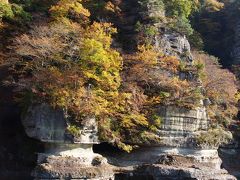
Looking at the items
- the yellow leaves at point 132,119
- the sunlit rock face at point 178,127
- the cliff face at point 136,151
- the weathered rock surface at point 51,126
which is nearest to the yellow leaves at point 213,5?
the cliff face at point 136,151

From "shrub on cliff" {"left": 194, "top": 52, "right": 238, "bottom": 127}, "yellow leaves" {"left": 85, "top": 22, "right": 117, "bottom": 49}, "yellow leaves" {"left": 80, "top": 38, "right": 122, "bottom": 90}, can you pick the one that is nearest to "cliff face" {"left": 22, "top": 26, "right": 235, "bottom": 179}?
"yellow leaves" {"left": 80, "top": 38, "right": 122, "bottom": 90}

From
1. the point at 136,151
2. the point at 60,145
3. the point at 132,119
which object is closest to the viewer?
the point at 60,145

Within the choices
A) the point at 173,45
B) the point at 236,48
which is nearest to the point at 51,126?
the point at 173,45

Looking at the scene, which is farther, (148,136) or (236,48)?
(236,48)

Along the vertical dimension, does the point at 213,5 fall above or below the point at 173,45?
above

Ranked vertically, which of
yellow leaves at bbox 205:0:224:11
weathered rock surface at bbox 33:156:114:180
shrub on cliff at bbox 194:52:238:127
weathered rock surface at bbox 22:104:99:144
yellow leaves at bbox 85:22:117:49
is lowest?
weathered rock surface at bbox 33:156:114:180

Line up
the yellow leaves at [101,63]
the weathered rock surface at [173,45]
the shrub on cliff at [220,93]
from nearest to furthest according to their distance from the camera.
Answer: the yellow leaves at [101,63] → the weathered rock surface at [173,45] → the shrub on cliff at [220,93]

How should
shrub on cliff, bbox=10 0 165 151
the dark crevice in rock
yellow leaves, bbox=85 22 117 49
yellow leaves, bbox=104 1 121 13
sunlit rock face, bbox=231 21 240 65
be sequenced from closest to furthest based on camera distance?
shrub on cliff, bbox=10 0 165 151 < yellow leaves, bbox=85 22 117 49 < the dark crevice in rock < yellow leaves, bbox=104 1 121 13 < sunlit rock face, bbox=231 21 240 65

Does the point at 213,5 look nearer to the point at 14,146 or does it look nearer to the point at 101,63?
the point at 101,63

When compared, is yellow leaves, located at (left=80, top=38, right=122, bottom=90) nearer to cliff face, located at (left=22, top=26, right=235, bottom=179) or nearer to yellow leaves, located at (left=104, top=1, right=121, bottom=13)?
cliff face, located at (left=22, top=26, right=235, bottom=179)

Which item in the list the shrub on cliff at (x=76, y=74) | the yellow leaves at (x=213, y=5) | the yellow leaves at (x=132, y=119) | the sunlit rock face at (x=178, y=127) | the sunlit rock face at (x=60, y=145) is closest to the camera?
the sunlit rock face at (x=60, y=145)

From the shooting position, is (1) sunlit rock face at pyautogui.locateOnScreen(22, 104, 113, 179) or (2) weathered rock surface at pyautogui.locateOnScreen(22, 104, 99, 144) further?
(2) weathered rock surface at pyautogui.locateOnScreen(22, 104, 99, 144)

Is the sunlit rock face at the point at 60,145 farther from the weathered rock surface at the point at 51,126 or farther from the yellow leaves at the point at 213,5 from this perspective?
the yellow leaves at the point at 213,5

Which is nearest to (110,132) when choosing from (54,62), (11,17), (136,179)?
(136,179)
